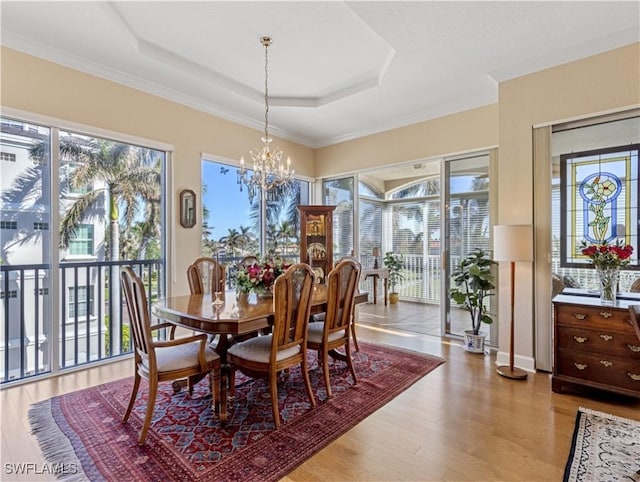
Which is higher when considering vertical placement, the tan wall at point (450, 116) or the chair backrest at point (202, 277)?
the tan wall at point (450, 116)

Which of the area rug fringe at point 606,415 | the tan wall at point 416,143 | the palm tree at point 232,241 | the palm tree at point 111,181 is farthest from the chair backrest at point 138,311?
the tan wall at point 416,143

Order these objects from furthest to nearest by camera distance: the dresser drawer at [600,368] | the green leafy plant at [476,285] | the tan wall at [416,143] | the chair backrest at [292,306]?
1. the tan wall at [416,143]
2. the green leafy plant at [476,285]
3. the dresser drawer at [600,368]
4. the chair backrest at [292,306]

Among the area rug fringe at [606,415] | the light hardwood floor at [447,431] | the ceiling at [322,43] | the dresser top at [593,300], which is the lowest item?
the light hardwood floor at [447,431]

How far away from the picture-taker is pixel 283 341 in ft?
7.76

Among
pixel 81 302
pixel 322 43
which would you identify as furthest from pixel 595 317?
pixel 81 302

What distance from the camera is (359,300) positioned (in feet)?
10.6

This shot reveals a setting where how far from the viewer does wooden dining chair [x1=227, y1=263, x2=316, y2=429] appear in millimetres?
2275

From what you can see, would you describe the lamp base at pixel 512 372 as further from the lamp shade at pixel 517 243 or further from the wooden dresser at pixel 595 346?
the lamp shade at pixel 517 243

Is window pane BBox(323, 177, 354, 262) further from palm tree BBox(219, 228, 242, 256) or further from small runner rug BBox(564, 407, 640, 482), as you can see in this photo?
small runner rug BBox(564, 407, 640, 482)

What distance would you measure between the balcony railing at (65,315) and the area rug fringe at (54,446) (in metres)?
0.85

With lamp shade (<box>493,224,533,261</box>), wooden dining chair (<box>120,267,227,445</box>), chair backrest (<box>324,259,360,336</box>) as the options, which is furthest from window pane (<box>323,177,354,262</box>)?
wooden dining chair (<box>120,267,227,445</box>)

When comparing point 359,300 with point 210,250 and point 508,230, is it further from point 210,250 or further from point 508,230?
point 210,250

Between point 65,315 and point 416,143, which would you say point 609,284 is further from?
point 65,315

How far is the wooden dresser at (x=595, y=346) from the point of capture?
2.51 meters
